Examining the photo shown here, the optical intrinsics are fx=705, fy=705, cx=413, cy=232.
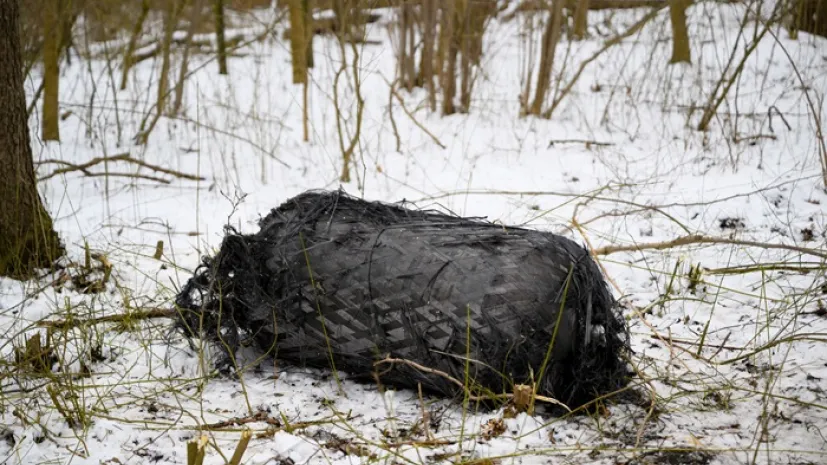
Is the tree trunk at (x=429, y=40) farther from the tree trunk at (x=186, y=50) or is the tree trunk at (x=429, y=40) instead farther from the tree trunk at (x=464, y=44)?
the tree trunk at (x=186, y=50)

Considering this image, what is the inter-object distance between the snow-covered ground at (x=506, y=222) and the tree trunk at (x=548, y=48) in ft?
0.80

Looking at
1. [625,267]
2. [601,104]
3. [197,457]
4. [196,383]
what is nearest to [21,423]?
[196,383]

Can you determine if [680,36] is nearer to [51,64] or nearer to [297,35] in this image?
[297,35]

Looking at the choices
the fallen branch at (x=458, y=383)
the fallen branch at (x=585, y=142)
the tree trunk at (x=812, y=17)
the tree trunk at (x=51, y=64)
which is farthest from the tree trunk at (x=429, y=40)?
the fallen branch at (x=458, y=383)

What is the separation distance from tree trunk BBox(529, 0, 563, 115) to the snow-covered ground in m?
0.24

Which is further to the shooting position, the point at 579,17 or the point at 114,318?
the point at 579,17

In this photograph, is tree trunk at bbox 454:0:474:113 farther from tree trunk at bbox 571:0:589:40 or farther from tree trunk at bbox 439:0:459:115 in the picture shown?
tree trunk at bbox 571:0:589:40

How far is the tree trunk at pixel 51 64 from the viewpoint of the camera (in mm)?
5574

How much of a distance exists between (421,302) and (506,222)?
2009 millimetres

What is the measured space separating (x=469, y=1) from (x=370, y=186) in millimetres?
2532

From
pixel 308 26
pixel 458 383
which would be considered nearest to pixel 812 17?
pixel 308 26

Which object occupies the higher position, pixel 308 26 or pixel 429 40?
pixel 308 26

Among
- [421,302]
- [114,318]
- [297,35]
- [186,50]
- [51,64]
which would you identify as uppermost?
[297,35]

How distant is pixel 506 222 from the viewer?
4.22m
